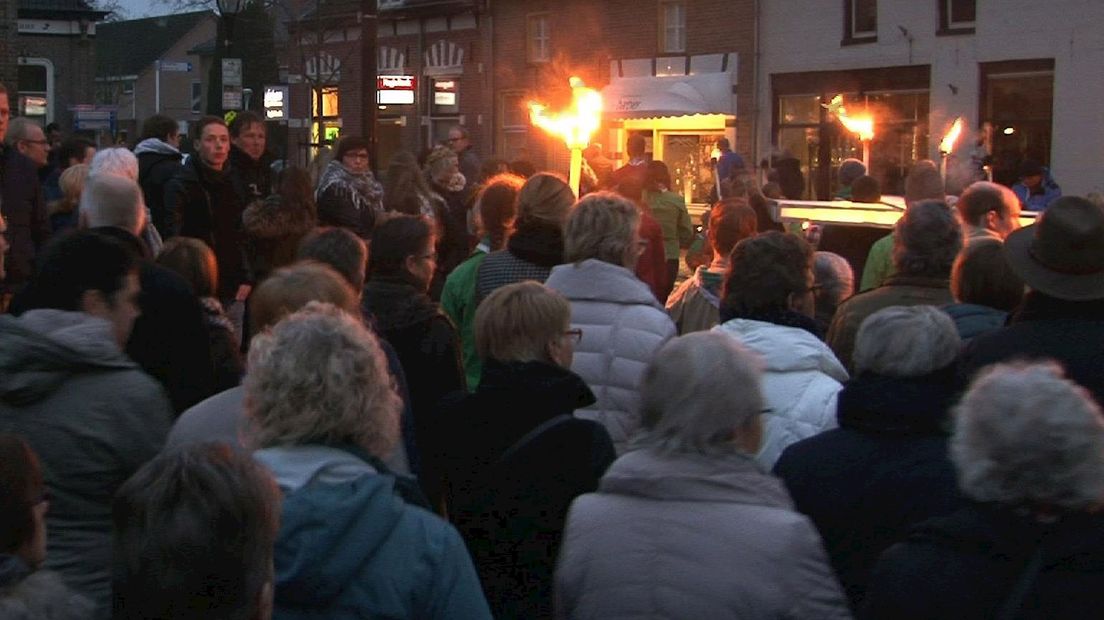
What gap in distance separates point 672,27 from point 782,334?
2735 cm

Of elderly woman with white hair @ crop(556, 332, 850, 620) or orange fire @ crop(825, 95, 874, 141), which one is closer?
elderly woman with white hair @ crop(556, 332, 850, 620)

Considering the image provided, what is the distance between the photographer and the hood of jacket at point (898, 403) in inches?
156

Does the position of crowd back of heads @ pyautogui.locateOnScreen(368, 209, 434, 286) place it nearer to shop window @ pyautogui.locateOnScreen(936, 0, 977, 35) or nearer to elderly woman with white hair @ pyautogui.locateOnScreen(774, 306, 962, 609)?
elderly woman with white hair @ pyautogui.locateOnScreen(774, 306, 962, 609)

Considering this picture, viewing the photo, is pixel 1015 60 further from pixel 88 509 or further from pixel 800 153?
pixel 88 509

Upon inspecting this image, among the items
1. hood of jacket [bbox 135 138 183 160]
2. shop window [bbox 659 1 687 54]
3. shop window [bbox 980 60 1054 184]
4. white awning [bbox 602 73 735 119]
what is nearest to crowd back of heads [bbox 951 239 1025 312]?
hood of jacket [bbox 135 138 183 160]

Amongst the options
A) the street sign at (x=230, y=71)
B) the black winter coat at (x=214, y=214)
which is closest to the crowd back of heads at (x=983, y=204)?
the black winter coat at (x=214, y=214)

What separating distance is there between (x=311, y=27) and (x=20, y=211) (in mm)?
34566

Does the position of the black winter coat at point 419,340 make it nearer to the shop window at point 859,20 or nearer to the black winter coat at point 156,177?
the black winter coat at point 156,177

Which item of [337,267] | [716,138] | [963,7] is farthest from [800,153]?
[337,267]

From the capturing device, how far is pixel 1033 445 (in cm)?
305

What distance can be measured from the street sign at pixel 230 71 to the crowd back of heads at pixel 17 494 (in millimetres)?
21359

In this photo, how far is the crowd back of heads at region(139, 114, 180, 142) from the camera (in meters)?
10.6

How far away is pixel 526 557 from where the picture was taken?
4.45m

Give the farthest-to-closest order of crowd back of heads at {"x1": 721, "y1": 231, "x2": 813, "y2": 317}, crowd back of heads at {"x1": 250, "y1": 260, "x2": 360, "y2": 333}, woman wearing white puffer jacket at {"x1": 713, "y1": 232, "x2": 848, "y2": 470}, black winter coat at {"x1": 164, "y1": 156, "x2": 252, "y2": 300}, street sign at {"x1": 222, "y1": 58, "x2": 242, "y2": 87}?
street sign at {"x1": 222, "y1": 58, "x2": 242, "y2": 87} → black winter coat at {"x1": 164, "y1": 156, "x2": 252, "y2": 300} → crowd back of heads at {"x1": 721, "y1": 231, "x2": 813, "y2": 317} → woman wearing white puffer jacket at {"x1": 713, "y1": 232, "x2": 848, "y2": 470} → crowd back of heads at {"x1": 250, "y1": 260, "x2": 360, "y2": 333}
